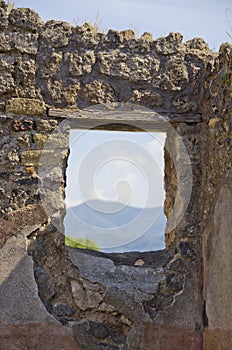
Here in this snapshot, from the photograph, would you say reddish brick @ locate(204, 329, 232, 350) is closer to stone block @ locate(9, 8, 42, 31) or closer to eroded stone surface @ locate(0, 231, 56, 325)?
eroded stone surface @ locate(0, 231, 56, 325)

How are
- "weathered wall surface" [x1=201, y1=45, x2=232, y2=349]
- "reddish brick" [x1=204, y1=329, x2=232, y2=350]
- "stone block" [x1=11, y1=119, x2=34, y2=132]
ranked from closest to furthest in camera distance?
1. "reddish brick" [x1=204, y1=329, x2=232, y2=350]
2. "weathered wall surface" [x1=201, y1=45, x2=232, y2=349]
3. "stone block" [x1=11, y1=119, x2=34, y2=132]

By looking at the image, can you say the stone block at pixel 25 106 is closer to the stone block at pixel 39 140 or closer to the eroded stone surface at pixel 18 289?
the stone block at pixel 39 140

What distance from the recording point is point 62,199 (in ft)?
13.3

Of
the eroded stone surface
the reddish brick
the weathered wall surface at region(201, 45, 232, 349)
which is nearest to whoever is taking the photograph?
the reddish brick

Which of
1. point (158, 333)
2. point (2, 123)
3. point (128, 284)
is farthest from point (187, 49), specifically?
point (158, 333)

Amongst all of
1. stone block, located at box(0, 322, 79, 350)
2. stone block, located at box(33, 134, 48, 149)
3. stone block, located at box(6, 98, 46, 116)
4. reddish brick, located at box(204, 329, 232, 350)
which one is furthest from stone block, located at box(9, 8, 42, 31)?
reddish brick, located at box(204, 329, 232, 350)

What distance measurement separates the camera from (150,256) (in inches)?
169

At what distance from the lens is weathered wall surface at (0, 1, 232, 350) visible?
3.84 m

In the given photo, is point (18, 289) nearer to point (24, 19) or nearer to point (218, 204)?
point (218, 204)

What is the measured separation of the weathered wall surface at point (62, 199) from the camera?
3.84 m

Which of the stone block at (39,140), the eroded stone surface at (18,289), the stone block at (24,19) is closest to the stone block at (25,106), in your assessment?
the stone block at (39,140)

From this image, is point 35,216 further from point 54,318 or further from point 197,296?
point 197,296

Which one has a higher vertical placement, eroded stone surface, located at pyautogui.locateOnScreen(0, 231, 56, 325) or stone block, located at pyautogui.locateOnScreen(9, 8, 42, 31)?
stone block, located at pyautogui.locateOnScreen(9, 8, 42, 31)

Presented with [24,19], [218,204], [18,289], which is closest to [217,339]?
[218,204]
